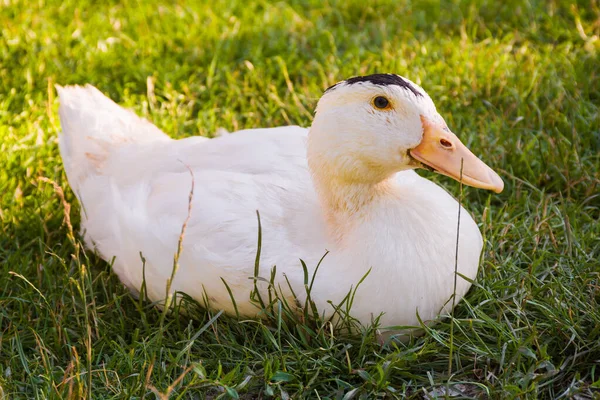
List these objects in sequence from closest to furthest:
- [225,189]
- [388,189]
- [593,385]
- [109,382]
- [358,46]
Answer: [593,385] < [109,382] < [388,189] < [225,189] < [358,46]

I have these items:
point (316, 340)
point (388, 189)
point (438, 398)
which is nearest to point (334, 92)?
point (388, 189)

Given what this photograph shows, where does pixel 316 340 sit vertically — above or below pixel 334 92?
below

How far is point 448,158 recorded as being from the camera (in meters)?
2.62

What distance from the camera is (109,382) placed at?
8.57 feet

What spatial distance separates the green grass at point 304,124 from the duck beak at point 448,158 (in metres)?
0.45

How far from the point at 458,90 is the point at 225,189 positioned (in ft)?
5.74

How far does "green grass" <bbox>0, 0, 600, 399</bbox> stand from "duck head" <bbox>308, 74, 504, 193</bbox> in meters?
0.49

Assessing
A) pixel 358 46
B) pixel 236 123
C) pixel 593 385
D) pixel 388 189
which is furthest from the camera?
pixel 358 46

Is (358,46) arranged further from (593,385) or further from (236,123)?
(593,385)

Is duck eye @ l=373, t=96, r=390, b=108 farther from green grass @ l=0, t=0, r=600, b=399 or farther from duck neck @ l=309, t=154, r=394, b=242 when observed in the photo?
green grass @ l=0, t=0, r=600, b=399

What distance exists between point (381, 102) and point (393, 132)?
0.34 feet

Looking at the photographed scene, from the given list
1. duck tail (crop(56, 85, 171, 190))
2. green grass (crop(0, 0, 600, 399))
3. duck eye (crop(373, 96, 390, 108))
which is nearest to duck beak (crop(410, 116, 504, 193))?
duck eye (crop(373, 96, 390, 108))

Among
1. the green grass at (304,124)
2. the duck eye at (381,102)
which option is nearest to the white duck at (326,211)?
the duck eye at (381,102)

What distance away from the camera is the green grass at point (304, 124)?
262cm
